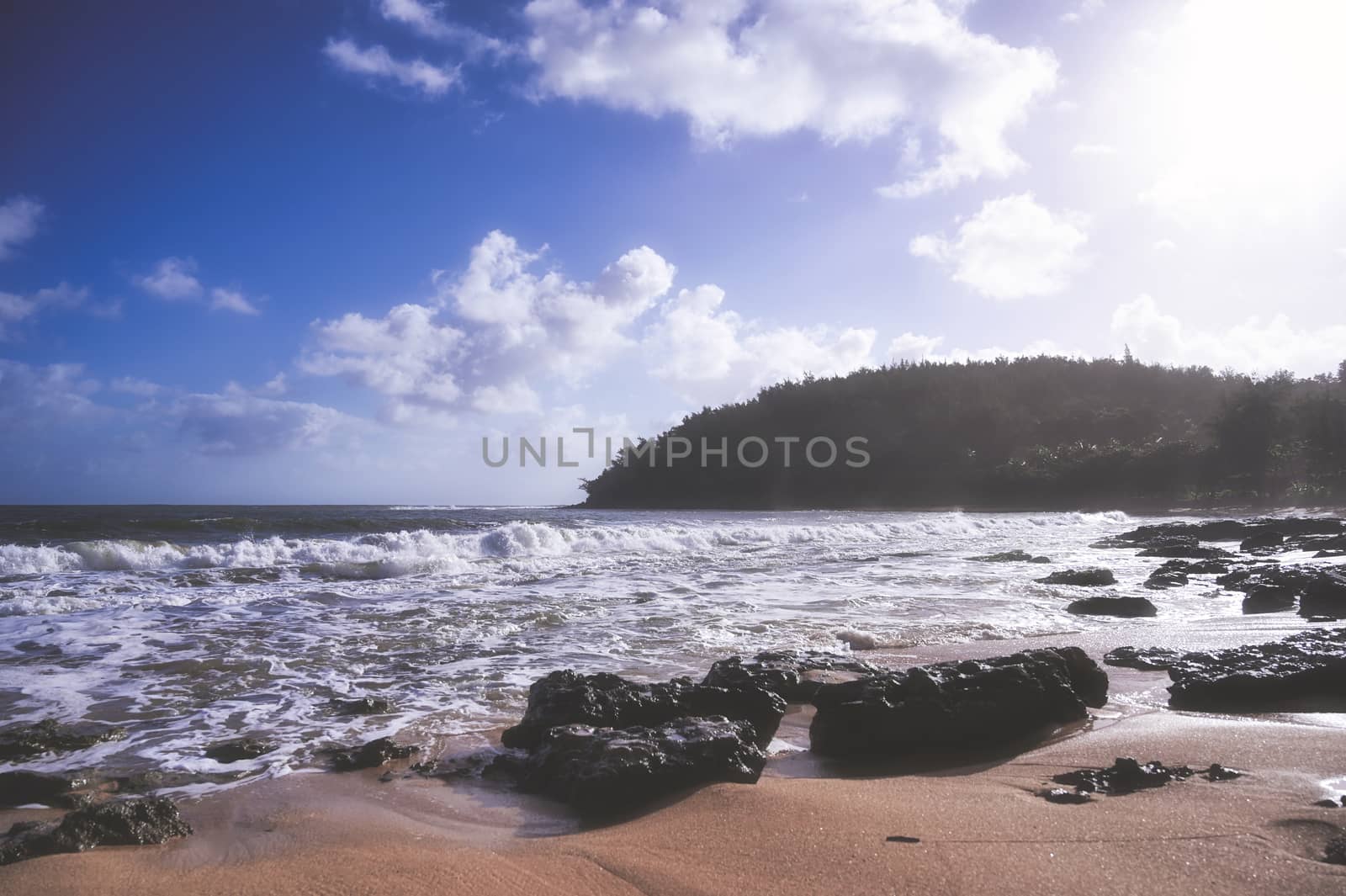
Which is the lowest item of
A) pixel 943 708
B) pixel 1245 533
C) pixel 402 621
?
pixel 402 621

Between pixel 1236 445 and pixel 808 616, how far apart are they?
1788 inches

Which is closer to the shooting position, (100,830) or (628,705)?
(100,830)

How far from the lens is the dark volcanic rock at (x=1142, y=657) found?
17.9 ft

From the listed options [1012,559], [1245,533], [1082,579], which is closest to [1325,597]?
[1082,579]

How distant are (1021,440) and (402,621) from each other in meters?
55.8

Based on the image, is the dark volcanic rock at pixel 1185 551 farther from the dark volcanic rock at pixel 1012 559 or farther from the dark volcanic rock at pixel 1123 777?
the dark volcanic rock at pixel 1123 777

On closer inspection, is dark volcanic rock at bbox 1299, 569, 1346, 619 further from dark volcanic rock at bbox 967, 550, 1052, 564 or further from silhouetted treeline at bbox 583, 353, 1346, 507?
silhouetted treeline at bbox 583, 353, 1346, 507

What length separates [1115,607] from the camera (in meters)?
8.27

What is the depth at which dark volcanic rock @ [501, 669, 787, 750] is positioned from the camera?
4078 millimetres

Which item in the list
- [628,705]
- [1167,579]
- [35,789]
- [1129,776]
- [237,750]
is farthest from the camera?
[1167,579]

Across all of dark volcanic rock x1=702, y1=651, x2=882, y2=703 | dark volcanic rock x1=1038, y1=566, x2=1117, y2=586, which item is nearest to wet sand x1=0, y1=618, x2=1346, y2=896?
dark volcanic rock x1=702, y1=651, x2=882, y2=703

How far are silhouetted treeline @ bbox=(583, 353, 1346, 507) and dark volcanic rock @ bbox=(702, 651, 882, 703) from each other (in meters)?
43.4

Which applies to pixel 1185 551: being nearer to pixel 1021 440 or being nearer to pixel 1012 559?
pixel 1012 559

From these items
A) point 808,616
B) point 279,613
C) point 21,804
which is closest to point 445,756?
point 21,804
